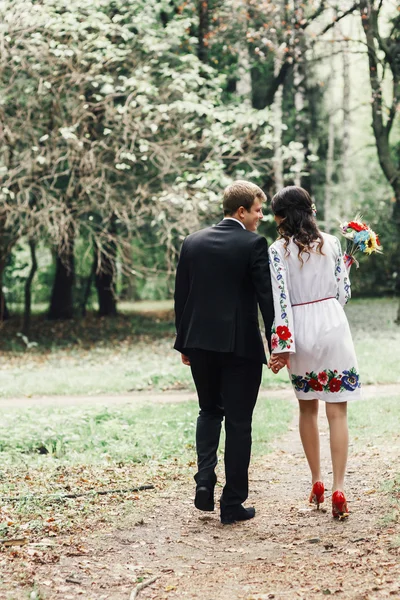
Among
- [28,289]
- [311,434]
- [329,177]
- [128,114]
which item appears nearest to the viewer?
[311,434]

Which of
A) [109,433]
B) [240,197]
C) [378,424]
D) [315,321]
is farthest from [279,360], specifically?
[378,424]

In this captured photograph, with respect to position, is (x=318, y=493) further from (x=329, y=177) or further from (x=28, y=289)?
(x=329, y=177)

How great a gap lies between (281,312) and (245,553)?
4.91ft

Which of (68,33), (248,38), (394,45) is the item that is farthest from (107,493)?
(394,45)

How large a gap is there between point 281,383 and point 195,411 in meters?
2.63

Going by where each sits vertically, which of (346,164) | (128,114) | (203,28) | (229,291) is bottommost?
(229,291)

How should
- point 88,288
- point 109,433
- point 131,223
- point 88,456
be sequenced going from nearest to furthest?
point 88,456, point 109,433, point 131,223, point 88,288

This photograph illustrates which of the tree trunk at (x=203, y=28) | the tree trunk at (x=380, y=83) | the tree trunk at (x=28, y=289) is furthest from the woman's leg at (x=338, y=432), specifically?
the tree trunk at (x=203, y=28)

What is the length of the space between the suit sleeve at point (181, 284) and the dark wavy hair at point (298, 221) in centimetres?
69

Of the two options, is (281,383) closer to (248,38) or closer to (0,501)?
(0,501)

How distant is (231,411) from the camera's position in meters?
5.09

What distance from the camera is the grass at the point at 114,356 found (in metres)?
12.0

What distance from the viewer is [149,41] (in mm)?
16297

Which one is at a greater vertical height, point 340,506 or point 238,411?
point 238,411
